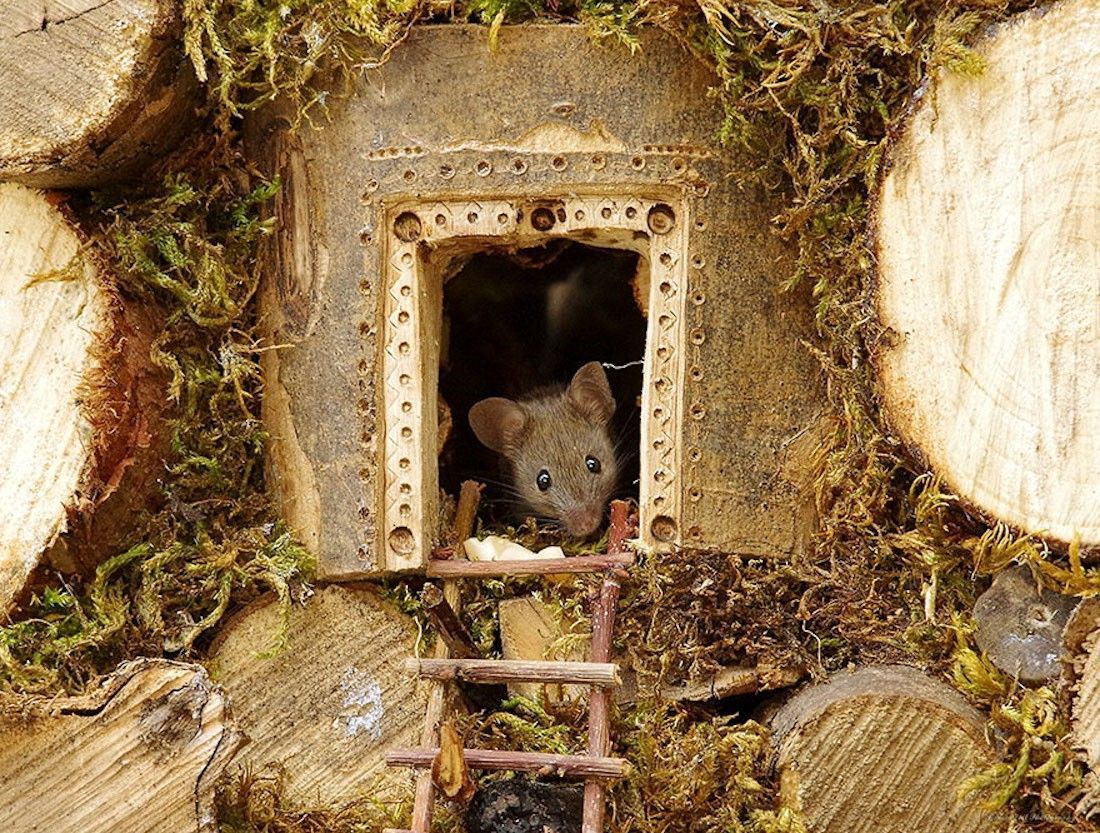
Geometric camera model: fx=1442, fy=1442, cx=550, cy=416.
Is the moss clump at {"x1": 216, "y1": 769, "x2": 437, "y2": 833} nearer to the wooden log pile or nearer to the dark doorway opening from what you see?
the wooden log pile

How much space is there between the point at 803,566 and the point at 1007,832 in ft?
2.62

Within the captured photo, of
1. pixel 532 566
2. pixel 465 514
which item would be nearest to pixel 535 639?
pixel 532 566

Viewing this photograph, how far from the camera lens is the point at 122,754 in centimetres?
332

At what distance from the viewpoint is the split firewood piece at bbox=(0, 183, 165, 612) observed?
3562mm

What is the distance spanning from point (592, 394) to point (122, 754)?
262cm

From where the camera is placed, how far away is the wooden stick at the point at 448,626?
3.41m

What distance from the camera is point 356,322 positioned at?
3.81 m

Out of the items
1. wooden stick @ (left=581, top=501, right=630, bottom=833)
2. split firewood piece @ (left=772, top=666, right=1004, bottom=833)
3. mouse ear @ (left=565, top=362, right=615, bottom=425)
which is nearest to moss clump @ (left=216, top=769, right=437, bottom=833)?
wooden stick @ (left=581, top=501, right=630, bottom=833)

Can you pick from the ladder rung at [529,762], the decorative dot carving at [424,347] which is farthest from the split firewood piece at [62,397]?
the ladder rung at [529,762]

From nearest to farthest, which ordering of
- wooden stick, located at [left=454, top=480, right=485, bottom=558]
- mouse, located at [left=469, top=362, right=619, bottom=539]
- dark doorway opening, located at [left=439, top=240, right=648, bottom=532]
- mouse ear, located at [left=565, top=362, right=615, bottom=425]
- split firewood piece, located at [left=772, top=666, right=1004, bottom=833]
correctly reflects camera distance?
split firewood piece, located at [left=772, top=666, right=1004, bottom=833], wooden stick, located at [left=454, top=480, right=485, bottom=558], mouse, located at [left=469, top=362, right=619, bottom=539], mouse ear, located at [left=565, top=362, right=615, bottom=425], dark doorway opening, located at [left=439, top=240, right=648, bottom=532]

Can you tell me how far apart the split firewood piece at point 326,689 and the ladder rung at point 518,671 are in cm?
40

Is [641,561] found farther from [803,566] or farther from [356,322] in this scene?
[356,322]

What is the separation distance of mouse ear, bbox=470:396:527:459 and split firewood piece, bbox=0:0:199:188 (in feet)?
7.23

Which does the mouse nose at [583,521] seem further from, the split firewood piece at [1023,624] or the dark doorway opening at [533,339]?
the split firewood piece at [1023,624]
